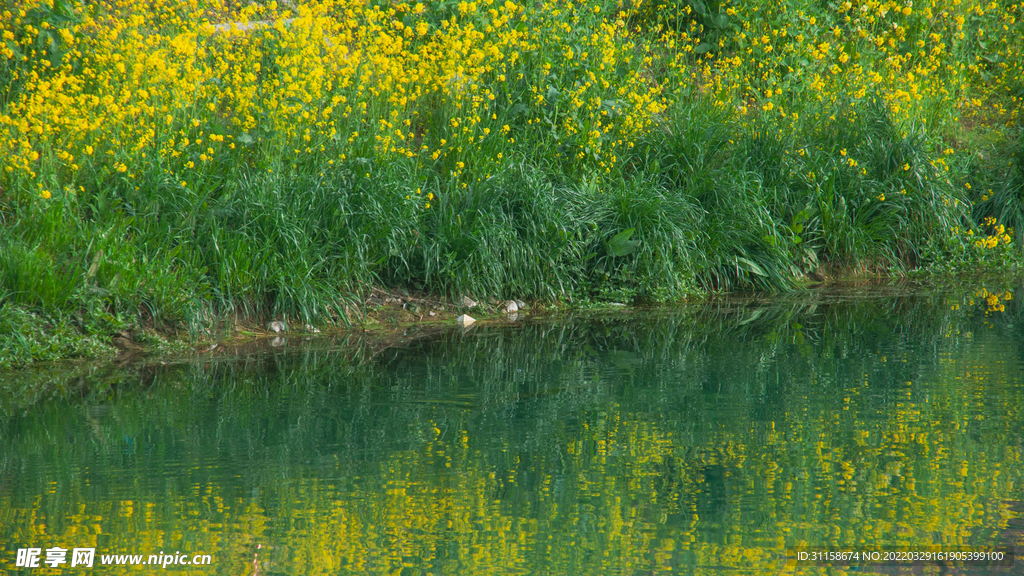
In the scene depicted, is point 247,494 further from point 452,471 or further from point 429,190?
point 429,190

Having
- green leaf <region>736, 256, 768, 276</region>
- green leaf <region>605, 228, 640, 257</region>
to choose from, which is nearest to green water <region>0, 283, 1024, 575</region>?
green leaf <region>605, 228, 640, 257</region>

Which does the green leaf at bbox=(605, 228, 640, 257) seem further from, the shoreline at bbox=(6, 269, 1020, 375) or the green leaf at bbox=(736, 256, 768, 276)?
the green leaf at bbox=(736, 256, 768, 276)

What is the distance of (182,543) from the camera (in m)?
3.09

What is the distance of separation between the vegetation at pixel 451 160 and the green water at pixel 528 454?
0.86m

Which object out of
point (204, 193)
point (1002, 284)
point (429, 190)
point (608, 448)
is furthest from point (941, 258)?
point (204, 193)

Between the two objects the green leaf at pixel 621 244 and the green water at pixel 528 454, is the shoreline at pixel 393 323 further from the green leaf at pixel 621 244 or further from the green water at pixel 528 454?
the green leaf at pixel 621 244

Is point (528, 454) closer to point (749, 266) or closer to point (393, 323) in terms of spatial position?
point (393, 323)

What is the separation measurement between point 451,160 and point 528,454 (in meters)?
4.27

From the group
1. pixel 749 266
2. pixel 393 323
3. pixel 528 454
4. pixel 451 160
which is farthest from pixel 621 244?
pixel 528 454

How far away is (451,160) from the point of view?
7.85 meters

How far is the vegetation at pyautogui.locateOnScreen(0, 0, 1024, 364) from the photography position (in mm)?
6379

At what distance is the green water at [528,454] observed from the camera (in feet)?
10.2

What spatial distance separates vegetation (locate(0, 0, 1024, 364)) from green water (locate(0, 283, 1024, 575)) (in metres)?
0.86

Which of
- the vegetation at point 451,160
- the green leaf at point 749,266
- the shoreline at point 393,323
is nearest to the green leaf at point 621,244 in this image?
the vegetation at point 451,160
